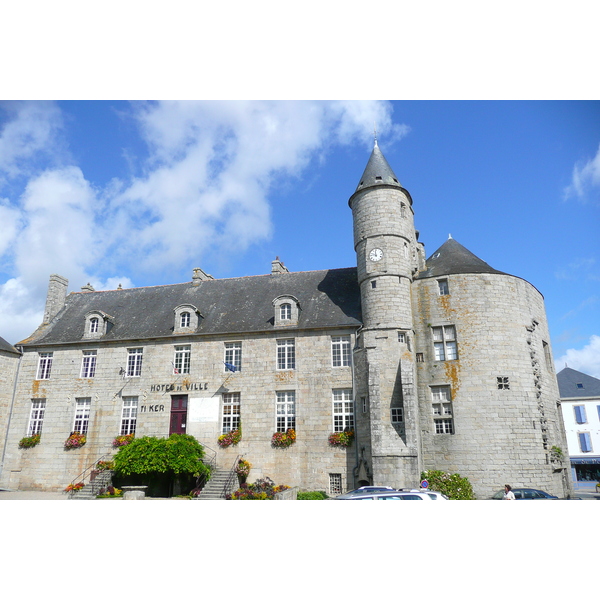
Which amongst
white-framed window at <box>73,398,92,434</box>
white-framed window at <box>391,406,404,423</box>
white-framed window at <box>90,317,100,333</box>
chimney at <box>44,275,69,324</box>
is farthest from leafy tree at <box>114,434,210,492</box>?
chimney at <box>44,275,69,324</box>

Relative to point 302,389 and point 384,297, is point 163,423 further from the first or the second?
point 384,297

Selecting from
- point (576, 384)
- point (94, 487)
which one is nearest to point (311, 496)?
point (94, 487)

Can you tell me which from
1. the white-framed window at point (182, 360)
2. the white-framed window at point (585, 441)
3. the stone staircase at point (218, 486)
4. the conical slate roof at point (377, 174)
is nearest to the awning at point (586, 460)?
the white-framed window at point (585, 441)

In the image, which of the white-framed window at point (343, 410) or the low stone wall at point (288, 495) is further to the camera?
the white-framed window at point (343, 410)

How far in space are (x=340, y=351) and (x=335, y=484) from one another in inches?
213

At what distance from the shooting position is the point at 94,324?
81.1 feet

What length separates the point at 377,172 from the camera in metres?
23.0

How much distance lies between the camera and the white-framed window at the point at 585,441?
34875 mm

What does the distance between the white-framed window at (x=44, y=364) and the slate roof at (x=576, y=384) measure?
111ft

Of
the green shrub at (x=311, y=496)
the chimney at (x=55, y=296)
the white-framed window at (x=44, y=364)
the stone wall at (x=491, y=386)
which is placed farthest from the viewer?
the chimney at (x=55, y=296)

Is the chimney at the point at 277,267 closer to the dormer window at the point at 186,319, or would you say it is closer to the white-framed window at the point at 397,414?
the dormer window at the point at 186,319

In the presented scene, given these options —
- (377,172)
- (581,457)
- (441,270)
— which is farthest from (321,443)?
(581,457)

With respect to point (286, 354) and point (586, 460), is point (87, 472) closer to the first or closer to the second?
point (286, 354)

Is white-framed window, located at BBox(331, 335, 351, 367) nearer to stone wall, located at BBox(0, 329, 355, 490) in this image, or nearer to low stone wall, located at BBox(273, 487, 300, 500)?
stone wall, located at BBox(0, 329, 355, 490)
